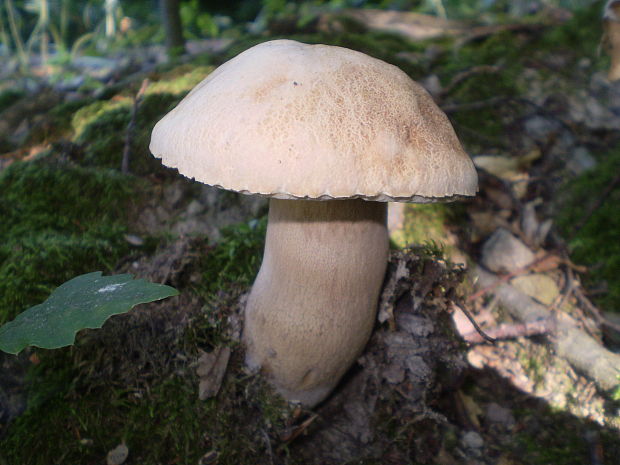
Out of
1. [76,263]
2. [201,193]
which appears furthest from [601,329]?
[76,263]

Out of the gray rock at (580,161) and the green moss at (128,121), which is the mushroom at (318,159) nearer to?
the green moss at (128,121)

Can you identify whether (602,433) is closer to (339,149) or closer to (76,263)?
(339,149)

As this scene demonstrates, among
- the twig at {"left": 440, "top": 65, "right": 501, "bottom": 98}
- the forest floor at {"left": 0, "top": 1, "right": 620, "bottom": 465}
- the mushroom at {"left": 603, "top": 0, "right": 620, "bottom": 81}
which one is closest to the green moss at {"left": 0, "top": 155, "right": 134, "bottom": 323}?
the forest floor at {"left": 0, "top": 1, "right": 620, "bottom": 465}

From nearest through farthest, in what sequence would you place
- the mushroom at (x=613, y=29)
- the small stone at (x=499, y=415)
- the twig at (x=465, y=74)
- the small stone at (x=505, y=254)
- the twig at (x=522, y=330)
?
1. the small stone at (x=499, y=415)
2. the twig at (x=522, y=330)
3. the mushroom at (x=613, y=29)
4. the small stone at (x=505, y=254)
5. the twig at (x=465, y=74)

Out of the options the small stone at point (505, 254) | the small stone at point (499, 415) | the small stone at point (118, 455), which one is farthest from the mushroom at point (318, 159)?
the small stone at point (505, 254)

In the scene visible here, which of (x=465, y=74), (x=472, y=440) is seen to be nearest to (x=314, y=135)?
(x=472, y=440)

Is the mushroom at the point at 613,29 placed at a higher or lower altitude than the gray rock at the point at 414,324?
higher

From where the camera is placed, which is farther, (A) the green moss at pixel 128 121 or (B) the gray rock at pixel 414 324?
(A) the green moss at pixel 128 121
